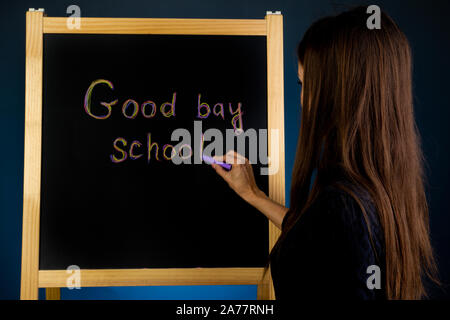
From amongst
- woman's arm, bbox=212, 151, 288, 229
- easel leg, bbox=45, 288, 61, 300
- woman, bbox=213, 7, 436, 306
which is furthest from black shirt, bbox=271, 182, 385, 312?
easel leg, bbox=45, 288, 61, 300

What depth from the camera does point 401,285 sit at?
603mm

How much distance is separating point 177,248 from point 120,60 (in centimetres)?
61

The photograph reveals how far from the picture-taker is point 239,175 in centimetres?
100

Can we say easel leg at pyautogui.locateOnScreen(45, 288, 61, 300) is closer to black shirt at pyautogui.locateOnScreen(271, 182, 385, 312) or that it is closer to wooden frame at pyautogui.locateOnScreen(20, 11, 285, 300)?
wooden frame at pyautogui.locateOnScreen(20, 11, 285, 300)

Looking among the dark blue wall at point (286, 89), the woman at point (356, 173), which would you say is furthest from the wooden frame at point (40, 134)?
the dark blue wall at point (286, 89)

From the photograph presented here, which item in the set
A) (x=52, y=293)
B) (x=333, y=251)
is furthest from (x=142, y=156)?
(x=333, y=251)

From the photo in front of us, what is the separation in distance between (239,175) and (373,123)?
1.54 feet

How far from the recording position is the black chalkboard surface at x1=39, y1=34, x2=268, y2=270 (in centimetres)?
98

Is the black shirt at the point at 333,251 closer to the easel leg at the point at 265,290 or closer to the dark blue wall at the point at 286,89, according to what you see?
the easel leg at the point at 265,290

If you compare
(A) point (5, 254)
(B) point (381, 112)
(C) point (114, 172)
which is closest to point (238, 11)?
(C) point (114, 172)

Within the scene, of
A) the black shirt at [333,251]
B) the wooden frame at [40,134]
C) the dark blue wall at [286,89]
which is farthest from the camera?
the dark blue wall at [286,89]

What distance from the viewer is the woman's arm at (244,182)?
3.18ft

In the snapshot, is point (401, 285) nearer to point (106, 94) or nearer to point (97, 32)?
point (106, 94)

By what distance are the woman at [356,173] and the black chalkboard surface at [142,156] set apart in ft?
1.18
